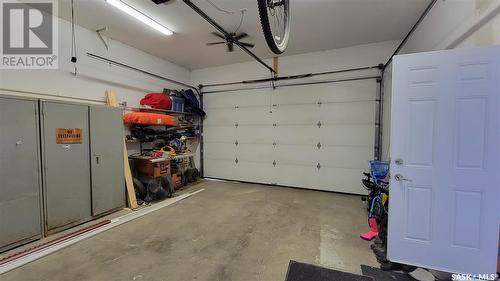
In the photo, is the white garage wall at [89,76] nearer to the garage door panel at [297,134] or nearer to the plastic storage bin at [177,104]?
the plastic storage bin at [177,104]

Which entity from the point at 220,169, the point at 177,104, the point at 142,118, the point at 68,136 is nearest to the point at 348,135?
the point at 220,169

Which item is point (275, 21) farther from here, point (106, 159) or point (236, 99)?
point (236, 99)

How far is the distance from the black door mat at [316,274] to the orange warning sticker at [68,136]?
3.50m

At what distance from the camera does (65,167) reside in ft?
10.3

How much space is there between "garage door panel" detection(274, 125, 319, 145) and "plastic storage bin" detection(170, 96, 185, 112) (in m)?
2.62

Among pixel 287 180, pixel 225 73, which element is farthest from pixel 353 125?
pixel 225 73

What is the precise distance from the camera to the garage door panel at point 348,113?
471 cm

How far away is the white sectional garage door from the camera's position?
15.8 feet

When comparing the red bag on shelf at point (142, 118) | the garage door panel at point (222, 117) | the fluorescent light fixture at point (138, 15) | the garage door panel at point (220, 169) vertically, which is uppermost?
the fluorescent light fixture at point (138, 15)

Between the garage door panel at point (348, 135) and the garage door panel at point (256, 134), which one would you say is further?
the garage door panel at point (256, 134)

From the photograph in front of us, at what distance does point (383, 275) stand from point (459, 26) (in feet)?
9.06

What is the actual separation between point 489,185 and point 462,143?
1.36 ft

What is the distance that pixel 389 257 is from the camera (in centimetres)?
228

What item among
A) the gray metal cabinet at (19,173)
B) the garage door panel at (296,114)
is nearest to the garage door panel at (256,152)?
the garage door panel at (296,114)
